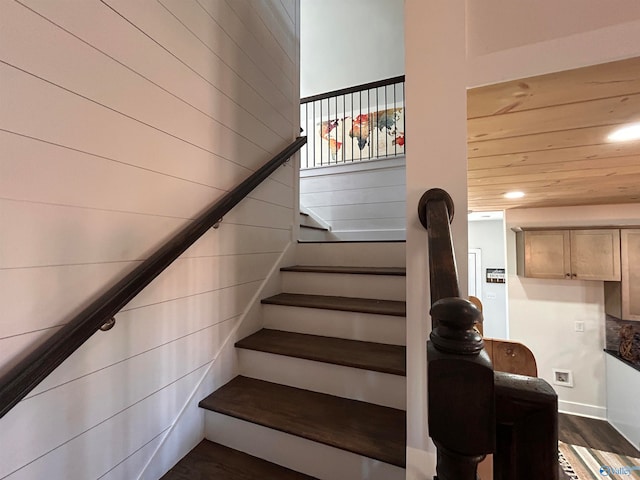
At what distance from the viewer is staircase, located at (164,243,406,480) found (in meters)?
1.14

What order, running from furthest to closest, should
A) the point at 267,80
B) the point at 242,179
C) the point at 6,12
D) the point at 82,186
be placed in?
1. the point at 267,80
2. the point at 242,179
3. the point at 82,186
4. the point at 6,12

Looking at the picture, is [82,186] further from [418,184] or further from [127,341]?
[418,184]

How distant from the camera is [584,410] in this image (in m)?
3.77

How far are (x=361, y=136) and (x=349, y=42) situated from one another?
112 cm

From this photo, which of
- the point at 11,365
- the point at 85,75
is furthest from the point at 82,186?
the point at 11,365

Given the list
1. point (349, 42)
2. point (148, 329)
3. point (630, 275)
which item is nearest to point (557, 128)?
point (148, 329)

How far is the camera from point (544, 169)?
1.83 m

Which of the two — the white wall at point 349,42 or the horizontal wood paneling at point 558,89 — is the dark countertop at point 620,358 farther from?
the white wall at point 349,42

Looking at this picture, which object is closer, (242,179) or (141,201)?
(141,201)

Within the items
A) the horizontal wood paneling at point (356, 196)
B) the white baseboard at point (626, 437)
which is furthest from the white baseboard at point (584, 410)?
the horizontal wood paneling at point (356, 196)

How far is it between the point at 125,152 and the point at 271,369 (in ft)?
3.97

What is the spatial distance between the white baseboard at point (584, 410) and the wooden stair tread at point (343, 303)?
3633 mm

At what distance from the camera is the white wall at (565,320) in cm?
371

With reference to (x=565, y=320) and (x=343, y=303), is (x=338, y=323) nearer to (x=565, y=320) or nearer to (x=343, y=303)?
(x=343, y=303)
